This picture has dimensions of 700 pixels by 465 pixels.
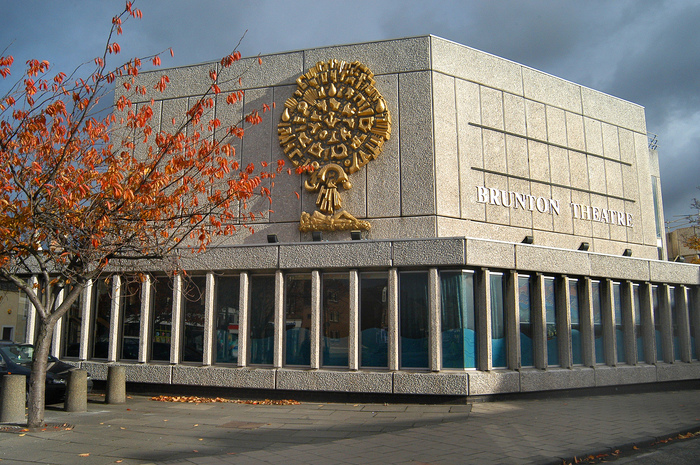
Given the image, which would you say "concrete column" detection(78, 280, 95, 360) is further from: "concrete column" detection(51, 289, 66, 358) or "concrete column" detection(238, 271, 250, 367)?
"concrete column" detection(238, 271, 250, 367)

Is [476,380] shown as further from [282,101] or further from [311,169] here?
[282,101]

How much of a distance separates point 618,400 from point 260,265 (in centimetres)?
938

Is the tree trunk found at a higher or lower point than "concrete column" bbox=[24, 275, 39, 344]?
lower

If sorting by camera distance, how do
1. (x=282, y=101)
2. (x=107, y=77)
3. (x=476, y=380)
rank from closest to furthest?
(x=107, y=77)
(x=476, y=380)
(x=282, y=101)

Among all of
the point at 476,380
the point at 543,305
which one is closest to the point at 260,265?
the point at 476,380

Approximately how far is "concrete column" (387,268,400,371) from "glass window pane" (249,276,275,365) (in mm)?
2960

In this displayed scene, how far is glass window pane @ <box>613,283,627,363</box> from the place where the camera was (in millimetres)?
16034

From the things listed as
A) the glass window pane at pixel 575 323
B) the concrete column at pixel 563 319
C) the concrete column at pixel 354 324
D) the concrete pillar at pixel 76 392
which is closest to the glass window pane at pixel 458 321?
the concrete column at pixel 354 324

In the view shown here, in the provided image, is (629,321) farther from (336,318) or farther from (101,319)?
(101,319)

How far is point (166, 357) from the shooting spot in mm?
14586

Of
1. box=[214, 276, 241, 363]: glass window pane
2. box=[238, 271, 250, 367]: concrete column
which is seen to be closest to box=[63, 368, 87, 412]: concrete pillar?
box=[214, 276, 241, 363]: glass window pane

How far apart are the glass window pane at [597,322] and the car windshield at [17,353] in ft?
46.9

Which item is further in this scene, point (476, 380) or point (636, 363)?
point (636, 363)

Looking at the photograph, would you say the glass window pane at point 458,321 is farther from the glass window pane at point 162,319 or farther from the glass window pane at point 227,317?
the glass window pane at point 162,319
